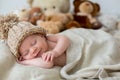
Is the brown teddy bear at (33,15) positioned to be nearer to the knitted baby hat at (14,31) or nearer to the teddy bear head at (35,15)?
the teddy bear head at (35,15)

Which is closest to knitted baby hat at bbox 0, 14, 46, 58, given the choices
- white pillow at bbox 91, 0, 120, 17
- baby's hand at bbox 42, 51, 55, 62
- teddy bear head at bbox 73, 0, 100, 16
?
baby's hand at bbox 42, 51, 55, 62

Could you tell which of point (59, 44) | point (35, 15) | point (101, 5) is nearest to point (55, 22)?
point (35, 15)

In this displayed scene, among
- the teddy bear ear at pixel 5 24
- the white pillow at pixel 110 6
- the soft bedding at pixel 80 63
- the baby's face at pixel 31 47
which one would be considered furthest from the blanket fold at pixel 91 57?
the white pillow at pixel 110 6

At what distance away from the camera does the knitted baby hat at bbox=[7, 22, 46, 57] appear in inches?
40.9

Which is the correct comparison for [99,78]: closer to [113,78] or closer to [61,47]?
[113,78]

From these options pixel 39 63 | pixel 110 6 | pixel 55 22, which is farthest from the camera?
pixel 110 6

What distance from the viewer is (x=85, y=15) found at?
1.70m

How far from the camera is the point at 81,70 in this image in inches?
39.8

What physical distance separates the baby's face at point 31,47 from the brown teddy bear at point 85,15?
56 centimetres

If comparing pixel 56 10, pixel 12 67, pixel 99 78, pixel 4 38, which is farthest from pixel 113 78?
pixel 56 10

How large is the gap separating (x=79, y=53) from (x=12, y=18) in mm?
328

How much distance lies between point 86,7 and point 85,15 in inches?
2.6

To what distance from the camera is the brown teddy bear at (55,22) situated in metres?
1.52

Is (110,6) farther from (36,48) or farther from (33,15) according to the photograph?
(36,48)
